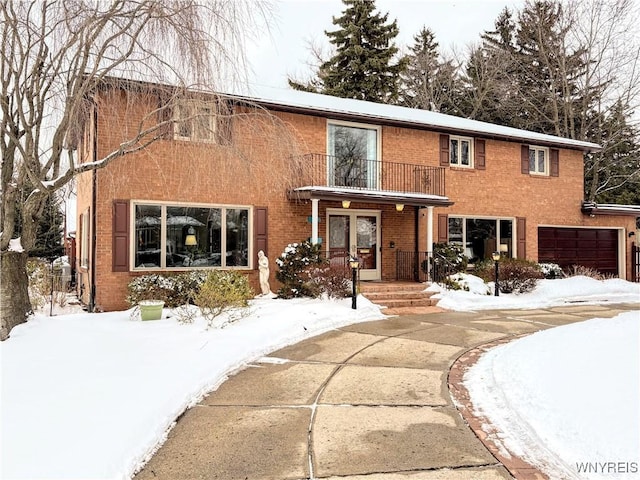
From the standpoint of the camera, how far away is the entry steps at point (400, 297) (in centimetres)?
1142

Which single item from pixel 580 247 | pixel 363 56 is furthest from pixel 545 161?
pixel 363 56

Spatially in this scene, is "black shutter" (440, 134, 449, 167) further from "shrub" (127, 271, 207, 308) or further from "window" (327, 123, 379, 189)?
"shrub" (127, 271, 207, 308)

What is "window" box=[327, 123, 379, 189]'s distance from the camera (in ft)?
44.8

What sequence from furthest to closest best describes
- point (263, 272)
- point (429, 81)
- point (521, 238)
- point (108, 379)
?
point (429, 81) < point (521, 238) < point (263, 272) < point (108, 379)

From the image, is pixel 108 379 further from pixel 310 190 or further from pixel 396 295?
pixel 396 295

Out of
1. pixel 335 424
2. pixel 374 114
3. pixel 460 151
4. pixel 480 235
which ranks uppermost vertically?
pixel 374 114

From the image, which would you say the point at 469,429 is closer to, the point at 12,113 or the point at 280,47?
the point at 280,47

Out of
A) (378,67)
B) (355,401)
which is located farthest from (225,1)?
(378,67)

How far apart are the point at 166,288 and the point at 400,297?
5979mm

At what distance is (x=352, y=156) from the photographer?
13945mm

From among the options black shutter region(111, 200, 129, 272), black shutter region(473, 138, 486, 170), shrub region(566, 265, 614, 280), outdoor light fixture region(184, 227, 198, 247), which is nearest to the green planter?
black shutter region(111, 200, 129, 272)

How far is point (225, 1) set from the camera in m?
7.01

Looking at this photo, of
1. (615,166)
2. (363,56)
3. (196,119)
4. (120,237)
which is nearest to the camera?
(196,119)

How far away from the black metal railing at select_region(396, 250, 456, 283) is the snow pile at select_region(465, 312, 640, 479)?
7219mm
